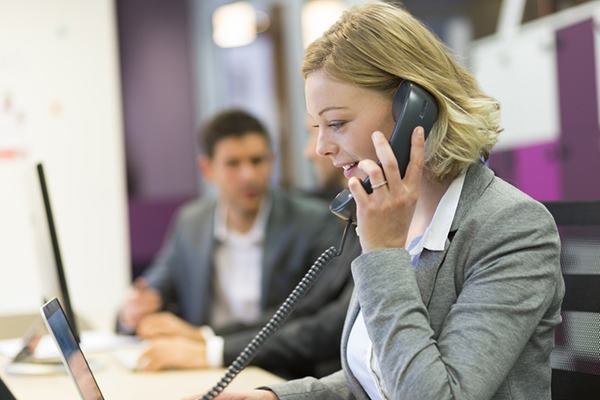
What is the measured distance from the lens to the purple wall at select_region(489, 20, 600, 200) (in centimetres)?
205

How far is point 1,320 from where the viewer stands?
85.3 inches

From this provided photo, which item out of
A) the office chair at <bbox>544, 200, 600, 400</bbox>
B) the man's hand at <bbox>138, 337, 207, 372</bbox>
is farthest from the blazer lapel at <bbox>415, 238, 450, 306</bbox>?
the man's hand at <bbox>138, 337, 207, 372</bbox>

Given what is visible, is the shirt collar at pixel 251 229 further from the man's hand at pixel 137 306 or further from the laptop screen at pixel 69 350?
the laptop screen at pixel 69 350

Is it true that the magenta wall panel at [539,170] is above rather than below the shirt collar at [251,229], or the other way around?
above

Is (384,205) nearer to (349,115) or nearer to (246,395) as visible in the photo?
(349,115)

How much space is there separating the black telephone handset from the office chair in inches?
13.7

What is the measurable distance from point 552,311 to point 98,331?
161cm

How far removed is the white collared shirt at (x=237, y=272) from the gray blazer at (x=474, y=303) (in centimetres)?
133

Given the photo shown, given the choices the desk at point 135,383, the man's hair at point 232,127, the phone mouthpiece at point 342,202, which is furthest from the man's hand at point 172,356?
the man's hair at point 232,127

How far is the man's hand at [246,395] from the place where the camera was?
3.11ft

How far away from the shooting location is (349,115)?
0.91 m

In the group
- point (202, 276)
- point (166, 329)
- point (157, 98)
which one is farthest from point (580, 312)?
point (157, 98)

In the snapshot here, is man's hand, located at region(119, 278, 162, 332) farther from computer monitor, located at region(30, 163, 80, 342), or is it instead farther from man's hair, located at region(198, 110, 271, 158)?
man's hair, located at region(198, 110, 271, 158)

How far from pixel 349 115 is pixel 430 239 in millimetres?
226
